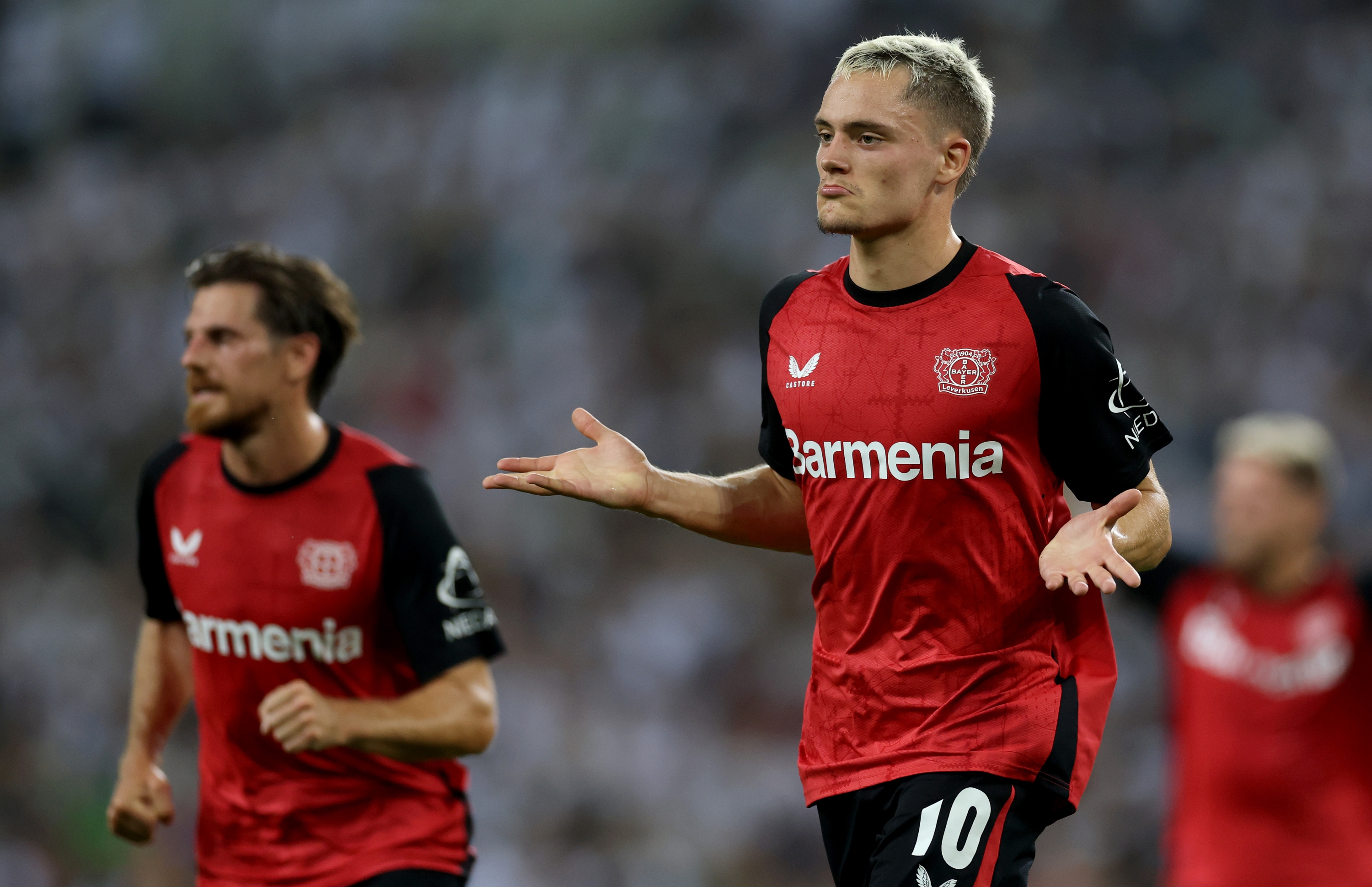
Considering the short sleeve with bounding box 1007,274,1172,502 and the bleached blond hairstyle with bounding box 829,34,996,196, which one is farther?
the bleached blond hairstyle with bounding box 829,34,996,196

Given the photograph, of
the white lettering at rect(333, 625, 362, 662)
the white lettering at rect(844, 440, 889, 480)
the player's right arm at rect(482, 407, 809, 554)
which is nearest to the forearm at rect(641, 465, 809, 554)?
the player's right arm at rect(482, 407, 809, 554)

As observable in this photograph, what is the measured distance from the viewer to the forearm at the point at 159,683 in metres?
4.50

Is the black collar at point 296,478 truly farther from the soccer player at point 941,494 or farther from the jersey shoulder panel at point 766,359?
the jersey shoulder panel at point 766,359

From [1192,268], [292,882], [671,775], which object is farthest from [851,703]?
[1192,268]

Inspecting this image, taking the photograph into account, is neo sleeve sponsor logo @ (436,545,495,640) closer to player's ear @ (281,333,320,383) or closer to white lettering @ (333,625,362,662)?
white lettering @ (333,625,362,662)

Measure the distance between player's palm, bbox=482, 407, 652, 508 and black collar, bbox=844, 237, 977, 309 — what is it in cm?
66

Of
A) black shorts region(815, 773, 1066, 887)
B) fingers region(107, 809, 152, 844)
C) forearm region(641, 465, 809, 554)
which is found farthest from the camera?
fingers region(107, 809, 152, 844)

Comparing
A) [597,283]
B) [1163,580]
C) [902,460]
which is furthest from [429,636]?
[597,283]

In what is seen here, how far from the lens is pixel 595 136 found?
36.2 feet

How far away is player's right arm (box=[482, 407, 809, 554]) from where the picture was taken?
3.46 m

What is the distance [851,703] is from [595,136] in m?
8.31

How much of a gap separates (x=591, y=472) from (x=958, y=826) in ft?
3.83

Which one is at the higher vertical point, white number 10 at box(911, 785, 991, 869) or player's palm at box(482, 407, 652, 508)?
player's palm at box(482, 407, 652, 508)

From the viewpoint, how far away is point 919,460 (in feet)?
10.6
